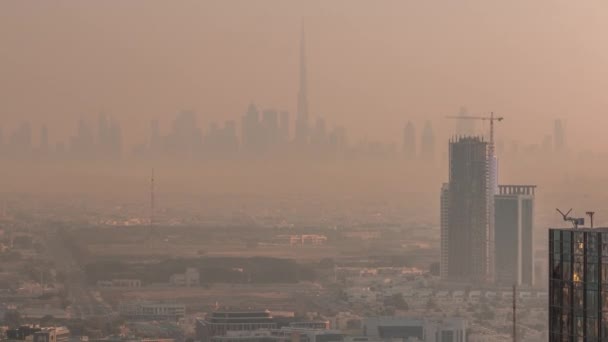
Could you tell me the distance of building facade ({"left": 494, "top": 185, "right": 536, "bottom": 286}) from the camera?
65125mm

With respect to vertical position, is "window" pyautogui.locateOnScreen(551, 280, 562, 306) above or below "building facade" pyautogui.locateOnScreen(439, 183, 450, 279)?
below

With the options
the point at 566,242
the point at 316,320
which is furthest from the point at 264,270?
the point at 566,242

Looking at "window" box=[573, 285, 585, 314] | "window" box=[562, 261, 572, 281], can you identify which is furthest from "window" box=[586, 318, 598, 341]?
"window" box=[562, 261, 572, 281]

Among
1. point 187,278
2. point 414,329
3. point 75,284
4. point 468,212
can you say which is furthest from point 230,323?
point 468,212

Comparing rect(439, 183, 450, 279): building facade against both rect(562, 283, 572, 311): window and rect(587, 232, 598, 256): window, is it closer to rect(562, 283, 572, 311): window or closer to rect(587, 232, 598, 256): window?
rect(562, 283, 572, 311): window

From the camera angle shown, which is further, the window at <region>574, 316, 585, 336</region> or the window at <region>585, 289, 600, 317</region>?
the window at <region>574, 316, 585, 336</region>

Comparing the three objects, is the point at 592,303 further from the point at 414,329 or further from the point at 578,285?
the point at 414,329

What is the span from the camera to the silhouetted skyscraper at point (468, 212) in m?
69.8

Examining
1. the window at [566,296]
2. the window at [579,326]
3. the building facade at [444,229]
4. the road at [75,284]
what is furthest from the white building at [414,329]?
the window at [579,326]

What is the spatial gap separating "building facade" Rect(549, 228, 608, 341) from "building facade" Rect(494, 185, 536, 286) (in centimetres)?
4690

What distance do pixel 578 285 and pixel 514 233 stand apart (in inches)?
2199

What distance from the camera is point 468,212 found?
74812mm

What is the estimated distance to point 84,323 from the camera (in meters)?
54.4

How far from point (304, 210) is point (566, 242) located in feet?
151
